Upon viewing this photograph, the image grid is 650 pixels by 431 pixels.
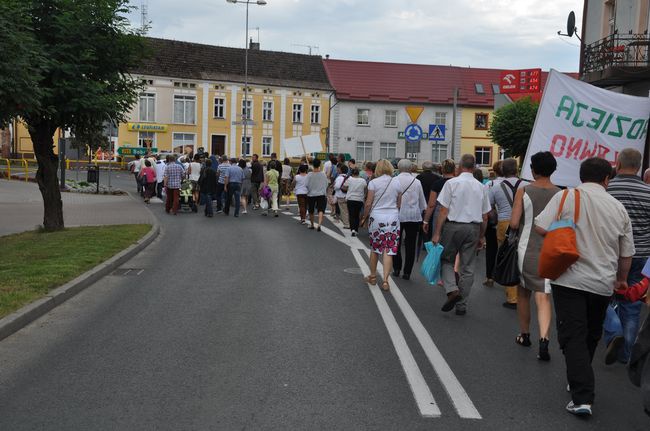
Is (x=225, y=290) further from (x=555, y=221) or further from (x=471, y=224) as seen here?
(x=555, y=221)

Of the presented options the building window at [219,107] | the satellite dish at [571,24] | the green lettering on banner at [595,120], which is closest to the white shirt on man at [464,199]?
the green lettering on banner at [595,120]

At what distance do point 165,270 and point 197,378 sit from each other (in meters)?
6.05

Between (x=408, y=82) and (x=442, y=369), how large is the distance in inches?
2373

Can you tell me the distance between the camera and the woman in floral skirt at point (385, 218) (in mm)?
9969

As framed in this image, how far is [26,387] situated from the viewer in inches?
211

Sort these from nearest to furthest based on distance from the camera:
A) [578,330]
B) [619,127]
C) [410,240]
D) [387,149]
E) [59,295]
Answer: [578,330]
[59,295]
[619,127]
[410,240]
[387,149]

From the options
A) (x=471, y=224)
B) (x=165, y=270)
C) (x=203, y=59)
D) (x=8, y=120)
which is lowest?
(x=165, y=270)

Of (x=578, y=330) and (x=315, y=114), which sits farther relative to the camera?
(x=315, y=114)

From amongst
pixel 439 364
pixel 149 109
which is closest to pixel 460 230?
pixel 439 364

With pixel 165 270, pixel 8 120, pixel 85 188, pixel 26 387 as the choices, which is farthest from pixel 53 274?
pixel 85 188

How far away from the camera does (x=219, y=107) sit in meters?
58.0

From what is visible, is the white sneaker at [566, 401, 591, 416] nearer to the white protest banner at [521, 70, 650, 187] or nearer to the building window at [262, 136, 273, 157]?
the white protest banner at [521, 70, 650, 187]

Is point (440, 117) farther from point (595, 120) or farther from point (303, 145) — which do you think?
point (595, 120)

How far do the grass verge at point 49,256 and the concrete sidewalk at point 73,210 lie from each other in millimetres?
1845
